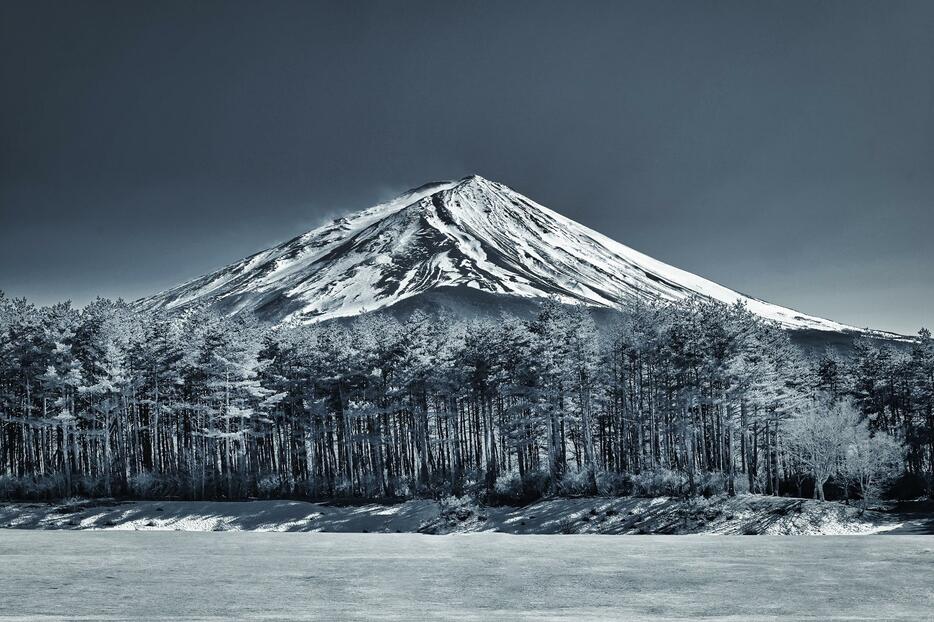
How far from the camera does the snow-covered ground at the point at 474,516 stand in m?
33.6

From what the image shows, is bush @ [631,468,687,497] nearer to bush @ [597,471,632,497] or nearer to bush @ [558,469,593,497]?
bush @ [597,471,632,497]

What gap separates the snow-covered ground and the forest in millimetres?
3120

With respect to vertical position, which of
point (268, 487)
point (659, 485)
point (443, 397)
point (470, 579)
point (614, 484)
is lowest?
point (614, 484)

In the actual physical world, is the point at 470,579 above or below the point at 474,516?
above

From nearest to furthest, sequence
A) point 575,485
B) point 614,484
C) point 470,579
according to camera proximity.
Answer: point 470,579, point 614,484, point 575,485

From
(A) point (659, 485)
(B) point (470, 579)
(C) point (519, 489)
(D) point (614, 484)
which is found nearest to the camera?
(B) point (470, 579)

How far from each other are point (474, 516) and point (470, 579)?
33.8m

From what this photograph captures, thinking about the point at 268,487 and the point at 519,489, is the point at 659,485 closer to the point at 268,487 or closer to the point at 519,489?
the point at 519,489

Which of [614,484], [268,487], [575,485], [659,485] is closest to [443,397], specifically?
[575,485]

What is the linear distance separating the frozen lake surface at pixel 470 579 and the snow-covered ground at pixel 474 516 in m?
27.2

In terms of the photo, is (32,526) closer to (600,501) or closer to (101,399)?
(101,399)

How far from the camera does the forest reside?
4253 cm

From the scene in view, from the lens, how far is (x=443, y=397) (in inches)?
2020

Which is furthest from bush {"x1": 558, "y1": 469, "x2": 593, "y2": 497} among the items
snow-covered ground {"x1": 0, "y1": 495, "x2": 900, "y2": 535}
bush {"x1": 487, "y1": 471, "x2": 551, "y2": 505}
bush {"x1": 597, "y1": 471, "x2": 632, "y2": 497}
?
snow-covered ground {"x1": 0, "y1": 495, "x2": 900, "y2": 535}
